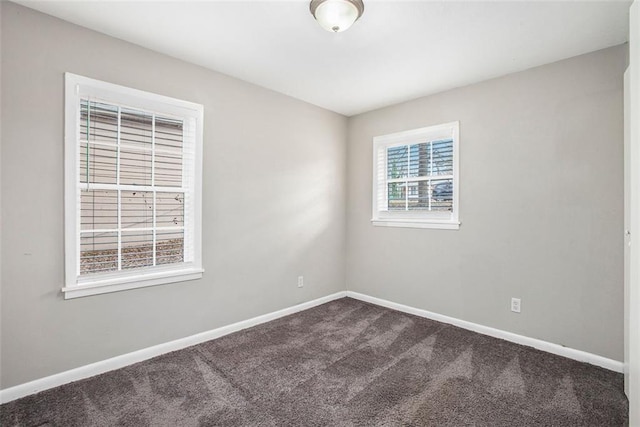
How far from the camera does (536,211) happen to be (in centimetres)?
275

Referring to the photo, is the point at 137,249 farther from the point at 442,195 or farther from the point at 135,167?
the point at 442,195

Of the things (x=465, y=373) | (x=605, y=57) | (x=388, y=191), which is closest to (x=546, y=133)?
(x=605, y=57)

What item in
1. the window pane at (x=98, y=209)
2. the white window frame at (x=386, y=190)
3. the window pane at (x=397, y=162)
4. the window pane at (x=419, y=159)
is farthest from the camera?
the window pane at (x=397, y=162)

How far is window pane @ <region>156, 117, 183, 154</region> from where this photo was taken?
264 centimetres

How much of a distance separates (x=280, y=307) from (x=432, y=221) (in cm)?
193

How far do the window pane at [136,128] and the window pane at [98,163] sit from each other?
13 cm

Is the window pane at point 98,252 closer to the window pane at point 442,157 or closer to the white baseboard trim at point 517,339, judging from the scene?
the white baseboard trim at point 517,339

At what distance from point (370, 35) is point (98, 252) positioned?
258 cm

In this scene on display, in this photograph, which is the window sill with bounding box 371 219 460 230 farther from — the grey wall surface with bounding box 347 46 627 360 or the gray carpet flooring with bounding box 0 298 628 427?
the gray carpet flooring with bounding box 0 298 628 427

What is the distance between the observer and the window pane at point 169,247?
2.67 m

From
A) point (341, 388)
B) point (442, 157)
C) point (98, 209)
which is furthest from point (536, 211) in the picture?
point (98, 209)

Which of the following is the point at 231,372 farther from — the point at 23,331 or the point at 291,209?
the point at 291,209

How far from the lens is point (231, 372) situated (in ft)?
7.69

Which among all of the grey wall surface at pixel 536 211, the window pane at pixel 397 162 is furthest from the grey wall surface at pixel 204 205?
the grey wall surface at pixel 536 211
